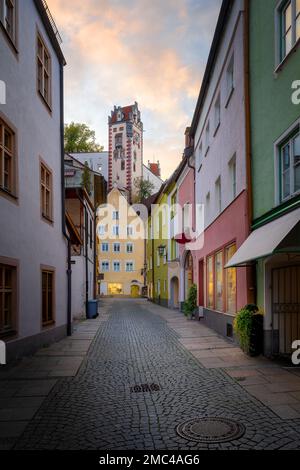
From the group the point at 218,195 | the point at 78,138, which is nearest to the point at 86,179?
the point at 218,195

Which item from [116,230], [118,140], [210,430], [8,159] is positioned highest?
[118,140]

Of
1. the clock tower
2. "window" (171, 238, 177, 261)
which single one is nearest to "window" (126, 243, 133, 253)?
the clock tower

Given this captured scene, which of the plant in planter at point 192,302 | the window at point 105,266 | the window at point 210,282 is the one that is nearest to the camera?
the window at point 210,282

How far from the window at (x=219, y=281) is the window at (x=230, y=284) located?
109 centimetres

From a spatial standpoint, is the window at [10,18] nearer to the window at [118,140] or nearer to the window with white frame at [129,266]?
the window with white frame at [129,266]

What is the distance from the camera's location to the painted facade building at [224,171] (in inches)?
527

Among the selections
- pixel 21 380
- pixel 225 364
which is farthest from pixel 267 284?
pixel 21 380

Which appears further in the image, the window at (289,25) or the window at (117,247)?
the window at (117,247)

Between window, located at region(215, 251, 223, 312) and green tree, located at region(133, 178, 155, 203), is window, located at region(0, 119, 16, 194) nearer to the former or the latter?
window, located at region(215, 251, 223, 312)

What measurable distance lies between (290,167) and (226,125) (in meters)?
6.10

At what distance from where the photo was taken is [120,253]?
7075cm

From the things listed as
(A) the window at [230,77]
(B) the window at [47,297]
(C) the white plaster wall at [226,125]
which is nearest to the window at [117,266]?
(C) the white plaster wall at [226,125]

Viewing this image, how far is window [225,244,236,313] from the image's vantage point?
14789 millimetres

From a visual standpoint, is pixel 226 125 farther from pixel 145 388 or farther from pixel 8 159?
pixel 145 388
